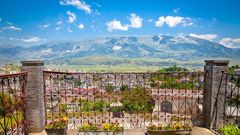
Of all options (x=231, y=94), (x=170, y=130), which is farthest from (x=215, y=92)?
(x=170, y=130)

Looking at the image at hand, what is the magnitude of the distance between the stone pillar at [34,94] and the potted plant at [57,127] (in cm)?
21

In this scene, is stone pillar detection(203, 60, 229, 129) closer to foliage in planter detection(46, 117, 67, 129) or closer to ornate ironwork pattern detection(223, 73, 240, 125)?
ornate ironwork pattern detection(223, 73, 240, 125)

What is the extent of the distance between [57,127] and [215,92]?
12.9ft

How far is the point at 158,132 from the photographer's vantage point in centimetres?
654

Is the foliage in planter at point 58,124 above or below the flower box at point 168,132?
above

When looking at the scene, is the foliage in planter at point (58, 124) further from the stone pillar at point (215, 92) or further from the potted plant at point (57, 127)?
the stone pillar at point (215, 92)

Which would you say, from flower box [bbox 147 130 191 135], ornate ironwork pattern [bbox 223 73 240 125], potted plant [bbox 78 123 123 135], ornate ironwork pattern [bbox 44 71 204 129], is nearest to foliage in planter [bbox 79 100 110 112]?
ornate ironwork pattern [bbox 44 71 204 129]

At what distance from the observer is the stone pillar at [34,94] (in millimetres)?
6402

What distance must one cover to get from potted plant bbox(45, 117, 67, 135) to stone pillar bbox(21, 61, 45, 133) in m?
0.21

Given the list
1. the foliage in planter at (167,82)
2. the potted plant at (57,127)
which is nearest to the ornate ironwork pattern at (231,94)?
the foliage in planter at (167,82)

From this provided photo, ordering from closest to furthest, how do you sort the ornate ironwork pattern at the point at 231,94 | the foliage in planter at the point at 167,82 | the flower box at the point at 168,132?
the ornate ironwork pattern at the point at 231,94, the flower box at the point at 168,132, the foliage in planter at the point at 167,82

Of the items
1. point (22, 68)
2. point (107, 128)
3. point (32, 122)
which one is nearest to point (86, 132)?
point (107, 128)

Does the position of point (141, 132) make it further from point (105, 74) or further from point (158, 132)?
point (105, 74)

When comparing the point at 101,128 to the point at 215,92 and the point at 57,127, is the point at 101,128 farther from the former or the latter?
the point at 215,92
